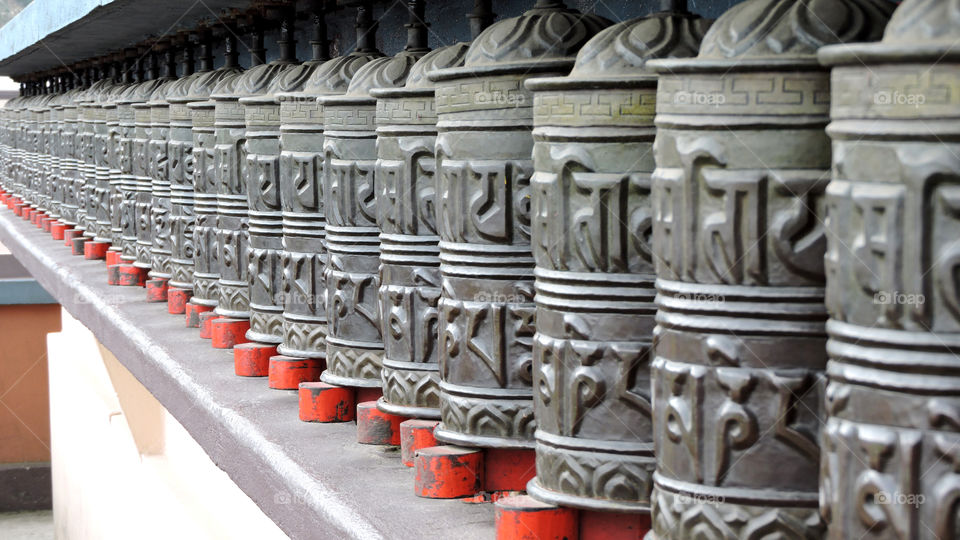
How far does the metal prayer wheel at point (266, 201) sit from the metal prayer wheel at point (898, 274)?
2.42 metres

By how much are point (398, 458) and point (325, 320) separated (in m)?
0.73

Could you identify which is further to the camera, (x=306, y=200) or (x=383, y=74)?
(x=306, y=200)

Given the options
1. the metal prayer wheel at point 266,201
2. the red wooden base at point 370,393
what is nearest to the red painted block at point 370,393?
the red wooden base at point 370,393

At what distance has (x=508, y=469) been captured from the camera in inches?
101

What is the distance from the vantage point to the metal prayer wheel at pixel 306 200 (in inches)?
137

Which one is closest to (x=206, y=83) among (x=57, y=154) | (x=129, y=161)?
(x=129, y=161)

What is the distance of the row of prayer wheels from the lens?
4.81 ft

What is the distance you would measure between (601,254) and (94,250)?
19.2ft

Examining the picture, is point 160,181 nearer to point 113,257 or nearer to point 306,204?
point 113,257

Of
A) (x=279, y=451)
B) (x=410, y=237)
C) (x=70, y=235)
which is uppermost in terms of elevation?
(x=410, y=237)

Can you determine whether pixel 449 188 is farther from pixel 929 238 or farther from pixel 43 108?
pixel 43 108

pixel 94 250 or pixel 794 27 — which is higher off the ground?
pixel 794 27

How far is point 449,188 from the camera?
97.4 inches

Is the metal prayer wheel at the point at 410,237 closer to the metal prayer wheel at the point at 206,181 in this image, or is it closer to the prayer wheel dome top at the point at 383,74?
the prayer wheel dome top at the point at 383,74
